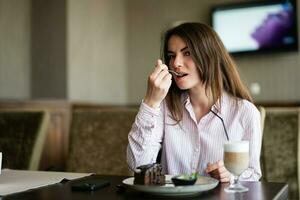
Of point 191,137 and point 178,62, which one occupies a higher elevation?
point 178,62

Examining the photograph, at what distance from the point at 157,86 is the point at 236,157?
42cm

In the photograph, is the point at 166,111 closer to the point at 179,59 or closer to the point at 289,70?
the point at 179,59

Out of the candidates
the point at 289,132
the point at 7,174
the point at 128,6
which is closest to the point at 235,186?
the point at 7,174

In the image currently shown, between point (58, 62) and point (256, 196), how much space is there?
446 centimetres

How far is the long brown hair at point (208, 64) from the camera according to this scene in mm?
1712

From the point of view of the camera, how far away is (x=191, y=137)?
169cm

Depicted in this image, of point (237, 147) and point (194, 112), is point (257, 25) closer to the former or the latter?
point (194, 112)

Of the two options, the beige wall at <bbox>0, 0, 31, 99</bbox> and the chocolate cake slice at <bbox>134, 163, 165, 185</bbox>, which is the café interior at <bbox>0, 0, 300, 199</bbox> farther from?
the chocolate cake slice at <bbox>134, 163, 165, 185</bbox>

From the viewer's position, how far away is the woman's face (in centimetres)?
170

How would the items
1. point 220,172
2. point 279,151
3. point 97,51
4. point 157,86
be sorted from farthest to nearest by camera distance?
point 97,51 < point 279,151 < point 157,86 < point 220,172

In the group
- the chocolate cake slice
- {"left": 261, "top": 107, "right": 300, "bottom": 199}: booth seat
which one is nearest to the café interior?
{"left": 261, "top": 107, "right": 300, "bottom": 199}: booth seat

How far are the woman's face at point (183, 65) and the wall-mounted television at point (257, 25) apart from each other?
4083 millimetres

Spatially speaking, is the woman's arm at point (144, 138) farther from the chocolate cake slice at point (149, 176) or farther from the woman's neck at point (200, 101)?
the chocolate cake slice at point (149, 176)

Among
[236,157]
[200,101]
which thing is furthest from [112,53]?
[236,157]
